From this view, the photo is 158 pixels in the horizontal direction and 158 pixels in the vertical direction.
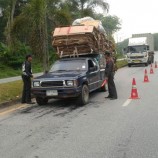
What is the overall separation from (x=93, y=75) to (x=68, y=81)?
208 centimetres

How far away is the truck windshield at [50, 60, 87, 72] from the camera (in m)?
12.1

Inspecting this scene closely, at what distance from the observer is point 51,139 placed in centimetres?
668

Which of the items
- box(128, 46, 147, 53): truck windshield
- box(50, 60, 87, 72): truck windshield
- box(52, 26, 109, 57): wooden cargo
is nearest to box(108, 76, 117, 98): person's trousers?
box(50, 60, 87, 72): truck windshield

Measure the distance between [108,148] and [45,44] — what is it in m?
11.4

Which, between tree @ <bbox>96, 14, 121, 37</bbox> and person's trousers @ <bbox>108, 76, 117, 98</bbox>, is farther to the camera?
tree @ <bbox>96, 14, 121, 37</bbox>

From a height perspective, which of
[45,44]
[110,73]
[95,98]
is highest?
[45,44]

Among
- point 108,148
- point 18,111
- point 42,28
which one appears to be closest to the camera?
point 108,148

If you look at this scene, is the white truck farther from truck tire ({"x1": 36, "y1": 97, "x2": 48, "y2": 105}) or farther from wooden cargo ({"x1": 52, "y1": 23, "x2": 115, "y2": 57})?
truck tire ({"x1": 36, "y1": 97, "x2": 48, "y2": 105})

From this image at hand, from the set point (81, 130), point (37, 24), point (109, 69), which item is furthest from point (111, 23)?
point (81, 130)

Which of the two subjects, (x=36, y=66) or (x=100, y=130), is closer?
(x=100, y=130)

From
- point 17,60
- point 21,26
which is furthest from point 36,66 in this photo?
point 21,26

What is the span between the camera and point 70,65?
1229 cm

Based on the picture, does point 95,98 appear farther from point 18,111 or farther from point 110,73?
point 18,111

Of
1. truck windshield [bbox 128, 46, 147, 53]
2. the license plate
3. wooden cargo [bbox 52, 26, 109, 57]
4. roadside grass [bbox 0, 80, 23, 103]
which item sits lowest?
roadside grass [bbox 0, 80, 23, 103]
